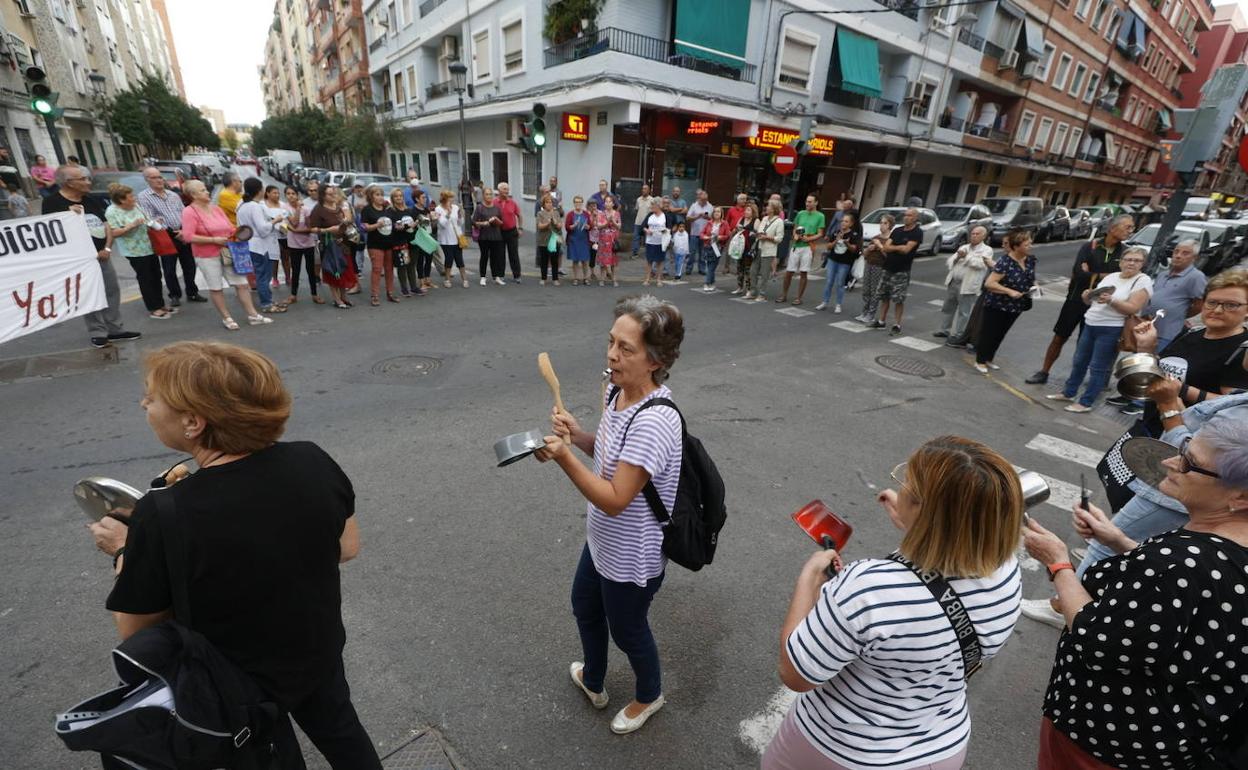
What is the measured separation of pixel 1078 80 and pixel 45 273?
1753 inches

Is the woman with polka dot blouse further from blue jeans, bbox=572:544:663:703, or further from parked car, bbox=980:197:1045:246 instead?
parked car, bbox=980:197:1045:246

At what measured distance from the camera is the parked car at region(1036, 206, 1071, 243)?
24397 millimetres

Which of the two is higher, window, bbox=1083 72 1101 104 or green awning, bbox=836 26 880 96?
window, bbox=1083 72 1101 104

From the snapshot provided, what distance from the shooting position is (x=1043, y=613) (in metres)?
3.23

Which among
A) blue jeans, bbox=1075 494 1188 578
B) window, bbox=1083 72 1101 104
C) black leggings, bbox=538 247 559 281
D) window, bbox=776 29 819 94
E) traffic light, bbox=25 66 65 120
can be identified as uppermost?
window, bbox=1083 72 1101 104

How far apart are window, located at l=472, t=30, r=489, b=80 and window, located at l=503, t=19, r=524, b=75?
1453 mm

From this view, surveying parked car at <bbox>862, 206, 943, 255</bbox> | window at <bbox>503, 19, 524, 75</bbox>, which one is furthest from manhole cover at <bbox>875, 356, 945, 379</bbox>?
window at <bbox>503, 19, 524, 75</bbox>

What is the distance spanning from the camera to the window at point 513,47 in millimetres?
18234

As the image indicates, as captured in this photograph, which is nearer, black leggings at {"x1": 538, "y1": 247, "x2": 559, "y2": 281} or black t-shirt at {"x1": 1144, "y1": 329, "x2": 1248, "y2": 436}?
black t-shirt at {"x1": 1144, "y1": 329, "x2": 1248, "y2": 436}

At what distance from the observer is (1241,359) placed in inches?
133

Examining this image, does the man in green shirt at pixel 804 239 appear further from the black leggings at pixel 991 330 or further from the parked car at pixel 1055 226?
the parked car at pixel 1055 226

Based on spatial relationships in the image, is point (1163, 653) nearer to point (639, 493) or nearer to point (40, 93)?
point (639, 493)

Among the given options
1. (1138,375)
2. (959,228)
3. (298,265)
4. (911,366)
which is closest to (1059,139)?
(959,228)

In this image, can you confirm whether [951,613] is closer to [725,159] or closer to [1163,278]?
[1163,278]
